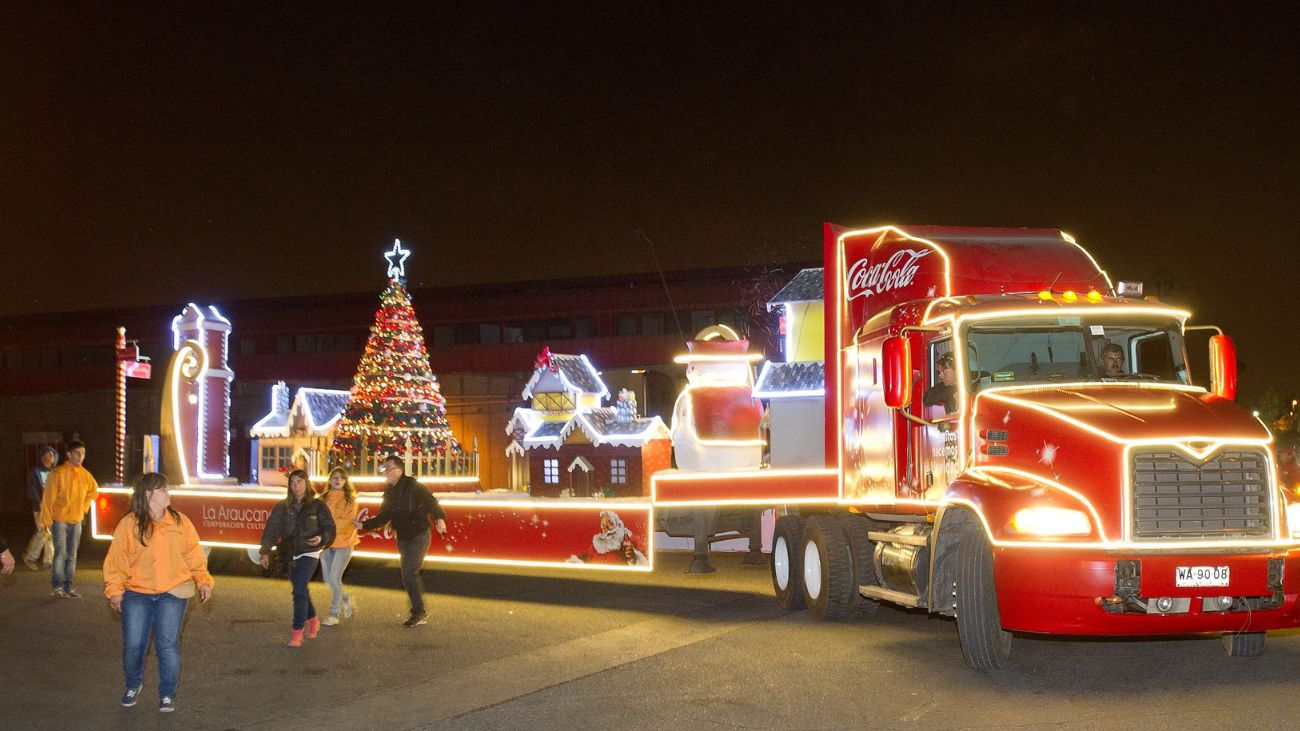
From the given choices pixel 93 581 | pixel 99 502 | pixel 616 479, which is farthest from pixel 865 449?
pixel 99 502

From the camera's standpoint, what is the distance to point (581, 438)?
23.0 m

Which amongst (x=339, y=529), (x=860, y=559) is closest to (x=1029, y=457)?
→ (x=860, y=559)

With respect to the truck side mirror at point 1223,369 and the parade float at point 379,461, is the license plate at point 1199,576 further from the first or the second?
the parade float at point 379,461

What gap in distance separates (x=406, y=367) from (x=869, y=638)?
13.6 meters

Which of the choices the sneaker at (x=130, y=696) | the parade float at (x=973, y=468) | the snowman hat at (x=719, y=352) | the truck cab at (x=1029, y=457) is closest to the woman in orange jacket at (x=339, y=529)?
the parade float at (x=973, y=468)

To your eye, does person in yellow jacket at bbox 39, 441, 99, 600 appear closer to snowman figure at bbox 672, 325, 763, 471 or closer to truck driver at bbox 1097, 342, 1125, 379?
snowman figure at bbox 672, 325, 763, 471

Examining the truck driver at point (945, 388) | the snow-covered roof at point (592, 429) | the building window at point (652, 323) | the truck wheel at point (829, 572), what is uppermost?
the building window at point (652, 323)

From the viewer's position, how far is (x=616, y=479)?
22312mm

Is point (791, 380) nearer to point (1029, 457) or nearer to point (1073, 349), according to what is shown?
point (1073, 349)

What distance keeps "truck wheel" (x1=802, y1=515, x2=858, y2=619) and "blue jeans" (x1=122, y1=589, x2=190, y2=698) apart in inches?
268

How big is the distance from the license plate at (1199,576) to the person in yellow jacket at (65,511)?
43.5 ft

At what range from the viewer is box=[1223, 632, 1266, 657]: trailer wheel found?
10.6 metres

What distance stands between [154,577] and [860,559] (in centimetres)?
729

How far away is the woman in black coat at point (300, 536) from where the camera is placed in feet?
40.7
